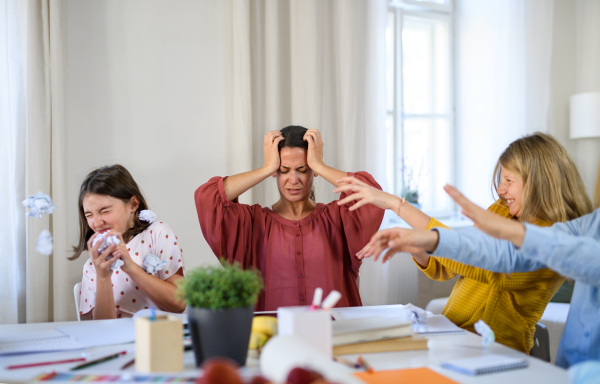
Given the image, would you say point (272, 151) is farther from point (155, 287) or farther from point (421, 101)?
point (421, 101)

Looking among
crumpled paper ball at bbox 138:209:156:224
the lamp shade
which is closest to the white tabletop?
crumpled paper ball at bbox 138:209:156:224

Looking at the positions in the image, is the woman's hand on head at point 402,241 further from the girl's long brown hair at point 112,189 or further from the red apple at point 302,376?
the girl's long brown hair at point 112,189

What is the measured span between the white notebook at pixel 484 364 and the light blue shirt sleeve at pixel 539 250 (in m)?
0.22

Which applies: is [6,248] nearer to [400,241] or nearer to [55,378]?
[55,378]

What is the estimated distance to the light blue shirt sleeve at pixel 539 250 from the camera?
105cm

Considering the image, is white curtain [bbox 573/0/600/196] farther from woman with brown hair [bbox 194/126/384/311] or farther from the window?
woman with brown hair [bbox 194/126/384/311]

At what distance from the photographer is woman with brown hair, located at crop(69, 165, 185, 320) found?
1.66 m

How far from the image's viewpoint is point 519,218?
1629mm

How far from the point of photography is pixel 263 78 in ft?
9.53

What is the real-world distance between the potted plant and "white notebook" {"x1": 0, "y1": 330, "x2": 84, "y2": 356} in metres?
0.34

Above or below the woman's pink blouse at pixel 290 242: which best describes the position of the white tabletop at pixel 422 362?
below

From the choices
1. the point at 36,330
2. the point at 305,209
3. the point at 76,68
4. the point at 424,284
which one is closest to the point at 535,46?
the point at 424,284

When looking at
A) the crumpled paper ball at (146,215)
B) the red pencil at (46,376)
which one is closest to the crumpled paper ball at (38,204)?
the red pencil at (46,376)

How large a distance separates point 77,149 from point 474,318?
1.99 metres
